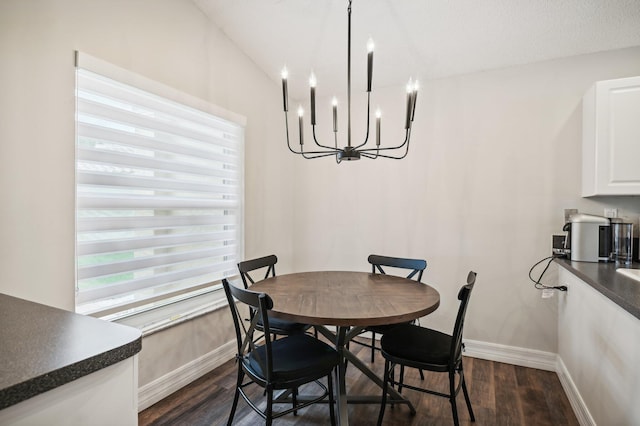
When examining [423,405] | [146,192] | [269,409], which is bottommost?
[423,405]

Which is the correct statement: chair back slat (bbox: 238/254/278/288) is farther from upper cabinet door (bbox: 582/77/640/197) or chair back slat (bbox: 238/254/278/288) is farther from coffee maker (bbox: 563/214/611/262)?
upper cabinet door (bbox: 582/77/640/197)

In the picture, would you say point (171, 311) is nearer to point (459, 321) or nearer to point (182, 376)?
point (182, 376)

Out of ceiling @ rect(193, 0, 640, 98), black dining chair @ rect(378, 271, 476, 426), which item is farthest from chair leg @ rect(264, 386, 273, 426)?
ceiling @ rect(193, 0, 640, 98)

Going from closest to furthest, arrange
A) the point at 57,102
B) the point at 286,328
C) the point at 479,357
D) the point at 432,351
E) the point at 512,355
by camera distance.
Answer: the point at 57,102, the point at 432,351, the point at 286,328, the point at 512,355, the point at 479,357

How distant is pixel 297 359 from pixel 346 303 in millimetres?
388

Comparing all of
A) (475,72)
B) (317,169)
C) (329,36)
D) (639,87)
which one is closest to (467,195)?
(475,72)

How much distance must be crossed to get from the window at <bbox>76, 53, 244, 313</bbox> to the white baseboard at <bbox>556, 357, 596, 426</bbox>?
260cm

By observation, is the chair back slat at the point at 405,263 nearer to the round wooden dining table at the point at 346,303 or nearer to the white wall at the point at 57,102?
the round wooden dining table at the point at 346,303

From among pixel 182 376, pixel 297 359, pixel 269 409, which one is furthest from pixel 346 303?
pixel 182 376

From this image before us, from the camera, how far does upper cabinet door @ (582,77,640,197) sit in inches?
85.0

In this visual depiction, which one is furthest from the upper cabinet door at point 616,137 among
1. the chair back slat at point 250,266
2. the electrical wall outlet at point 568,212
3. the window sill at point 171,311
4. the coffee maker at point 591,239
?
the window sill at point 171,311

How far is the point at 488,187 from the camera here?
288cm

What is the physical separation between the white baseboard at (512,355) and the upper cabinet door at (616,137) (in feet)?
4.50

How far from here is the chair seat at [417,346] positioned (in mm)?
1809
